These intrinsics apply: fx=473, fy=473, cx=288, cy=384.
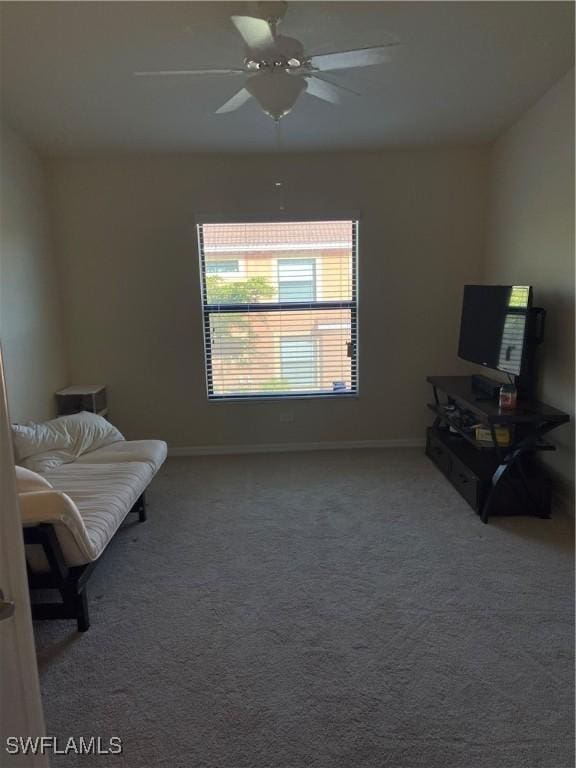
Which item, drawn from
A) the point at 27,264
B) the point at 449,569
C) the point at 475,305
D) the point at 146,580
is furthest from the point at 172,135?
the point at 449,569

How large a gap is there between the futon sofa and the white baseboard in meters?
0.99

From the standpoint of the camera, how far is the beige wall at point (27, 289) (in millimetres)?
3346

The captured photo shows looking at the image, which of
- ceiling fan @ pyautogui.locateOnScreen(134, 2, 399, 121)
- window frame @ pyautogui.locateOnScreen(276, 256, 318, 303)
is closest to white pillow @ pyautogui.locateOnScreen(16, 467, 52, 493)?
ceiling fan @ pyautogui.locateOnScreen(134, 2, 399, 121)

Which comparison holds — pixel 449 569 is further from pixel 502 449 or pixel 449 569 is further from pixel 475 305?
pixel 475 305

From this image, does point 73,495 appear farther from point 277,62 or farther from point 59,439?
point 277,62

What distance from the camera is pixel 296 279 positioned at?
4207mm

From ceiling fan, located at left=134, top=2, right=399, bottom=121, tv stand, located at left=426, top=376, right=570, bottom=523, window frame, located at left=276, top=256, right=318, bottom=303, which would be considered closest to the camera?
ceiling fan, located at left=134, top=2, right=399, bottom=121

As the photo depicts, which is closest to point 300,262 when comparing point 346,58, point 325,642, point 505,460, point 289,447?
point 289,447

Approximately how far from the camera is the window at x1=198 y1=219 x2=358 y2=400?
414 centimetres

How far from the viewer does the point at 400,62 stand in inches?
110

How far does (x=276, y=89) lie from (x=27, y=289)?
2454 mm

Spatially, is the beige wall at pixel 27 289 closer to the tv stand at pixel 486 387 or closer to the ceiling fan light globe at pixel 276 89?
the ceiling fan light globe at pixel 276 89

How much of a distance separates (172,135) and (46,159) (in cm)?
116

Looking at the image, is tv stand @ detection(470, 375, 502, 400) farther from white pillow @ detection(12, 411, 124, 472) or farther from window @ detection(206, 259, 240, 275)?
white pillow @ detection(12, 411, 124, 472)
